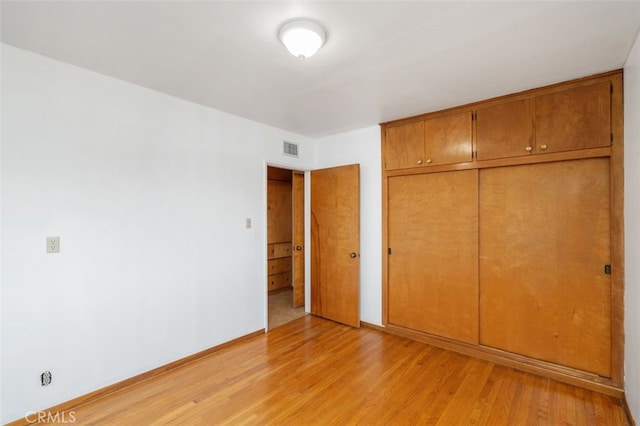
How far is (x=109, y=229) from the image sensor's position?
2299 mm

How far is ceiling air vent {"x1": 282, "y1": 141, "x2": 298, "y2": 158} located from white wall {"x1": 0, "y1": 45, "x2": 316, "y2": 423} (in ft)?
1.91

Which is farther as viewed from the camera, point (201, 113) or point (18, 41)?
point (201, 113)

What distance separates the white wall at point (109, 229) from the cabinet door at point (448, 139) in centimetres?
200

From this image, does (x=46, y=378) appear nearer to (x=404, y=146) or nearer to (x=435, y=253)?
(x=435, y=253)

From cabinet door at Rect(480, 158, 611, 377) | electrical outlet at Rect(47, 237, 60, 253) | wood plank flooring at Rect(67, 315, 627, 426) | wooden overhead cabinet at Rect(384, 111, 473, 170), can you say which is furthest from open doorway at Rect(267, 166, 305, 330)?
electrical outlet at Rect(47, 237, 60, 253)

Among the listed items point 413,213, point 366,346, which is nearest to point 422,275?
point 413,213

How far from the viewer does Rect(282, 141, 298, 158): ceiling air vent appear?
376 cm

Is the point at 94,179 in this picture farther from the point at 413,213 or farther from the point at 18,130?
the point at 413,213

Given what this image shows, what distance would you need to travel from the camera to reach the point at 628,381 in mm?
2047

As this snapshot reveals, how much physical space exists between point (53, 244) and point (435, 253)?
3.25 metres

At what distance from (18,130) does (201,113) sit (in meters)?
1.34

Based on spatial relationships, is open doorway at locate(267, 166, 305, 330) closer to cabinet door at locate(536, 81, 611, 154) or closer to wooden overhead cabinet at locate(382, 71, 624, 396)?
wooden overhead cabinet at locate(382, 71, 624, 396)

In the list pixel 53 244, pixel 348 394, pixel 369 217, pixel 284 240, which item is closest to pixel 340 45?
pixel 369 217

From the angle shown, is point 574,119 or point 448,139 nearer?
point 574,119
